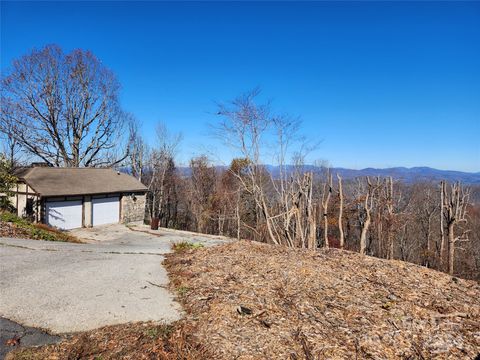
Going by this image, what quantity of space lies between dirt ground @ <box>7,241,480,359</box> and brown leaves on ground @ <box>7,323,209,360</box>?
10 mm

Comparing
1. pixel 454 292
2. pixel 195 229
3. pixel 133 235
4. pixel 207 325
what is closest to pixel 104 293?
pixel 207 325

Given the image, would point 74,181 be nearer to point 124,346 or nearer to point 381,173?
point 124,346

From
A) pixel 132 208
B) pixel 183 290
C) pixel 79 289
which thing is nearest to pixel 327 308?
pixel 183 290

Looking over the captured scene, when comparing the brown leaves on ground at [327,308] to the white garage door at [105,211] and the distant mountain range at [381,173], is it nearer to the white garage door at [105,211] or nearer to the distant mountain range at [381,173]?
the distant mountain range at [381,173]

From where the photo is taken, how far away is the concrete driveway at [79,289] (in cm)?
392

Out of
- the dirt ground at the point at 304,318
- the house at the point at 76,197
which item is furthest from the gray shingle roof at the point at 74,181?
the dirt ground at the point at 304,318

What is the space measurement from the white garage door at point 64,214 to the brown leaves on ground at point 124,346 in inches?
582

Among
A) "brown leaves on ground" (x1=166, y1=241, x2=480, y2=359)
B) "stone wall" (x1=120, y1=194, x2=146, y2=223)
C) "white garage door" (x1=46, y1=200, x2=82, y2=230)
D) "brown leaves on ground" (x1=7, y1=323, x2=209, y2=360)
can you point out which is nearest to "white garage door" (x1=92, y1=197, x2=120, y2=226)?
"stone wall" (x1=120, y1=194, x2=146, y2=223)

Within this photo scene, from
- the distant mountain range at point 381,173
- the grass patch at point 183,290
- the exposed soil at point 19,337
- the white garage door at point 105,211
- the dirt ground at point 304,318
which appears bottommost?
the white garage door at point 105,211

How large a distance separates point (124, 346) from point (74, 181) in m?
16.9

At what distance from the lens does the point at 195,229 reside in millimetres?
32062

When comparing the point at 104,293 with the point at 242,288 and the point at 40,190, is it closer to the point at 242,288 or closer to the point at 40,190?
the point at 242,288

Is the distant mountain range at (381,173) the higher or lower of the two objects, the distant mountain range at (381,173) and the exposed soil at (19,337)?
the higher

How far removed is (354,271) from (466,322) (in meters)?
1.93
